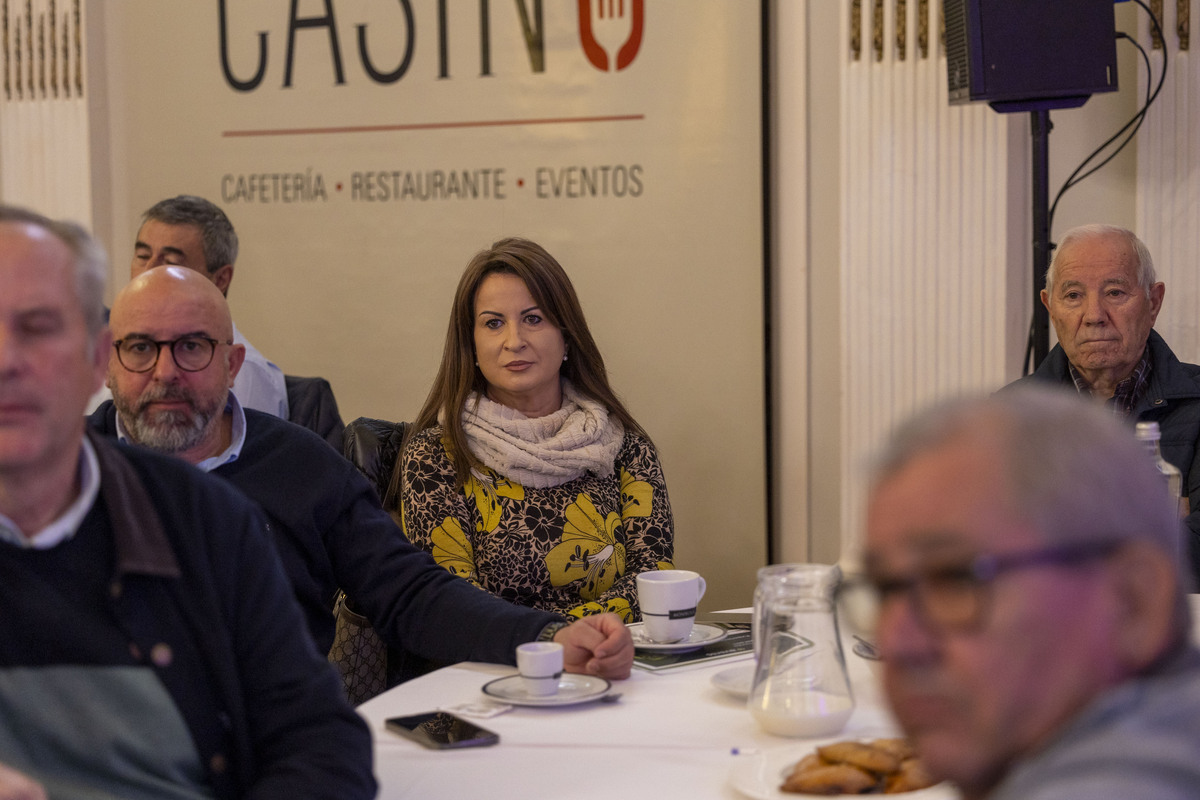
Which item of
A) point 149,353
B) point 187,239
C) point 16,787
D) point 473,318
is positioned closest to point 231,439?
point 149,353

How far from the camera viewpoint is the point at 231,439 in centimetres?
228

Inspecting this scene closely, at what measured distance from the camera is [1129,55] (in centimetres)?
371

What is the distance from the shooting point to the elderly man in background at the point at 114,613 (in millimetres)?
1204

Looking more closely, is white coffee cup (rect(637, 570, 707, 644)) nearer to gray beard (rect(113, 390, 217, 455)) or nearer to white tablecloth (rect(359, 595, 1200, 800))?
white tablecloth (rect(359, 595, 1200, 800))

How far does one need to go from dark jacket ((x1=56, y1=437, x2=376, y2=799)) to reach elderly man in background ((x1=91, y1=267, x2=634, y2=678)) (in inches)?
29.1

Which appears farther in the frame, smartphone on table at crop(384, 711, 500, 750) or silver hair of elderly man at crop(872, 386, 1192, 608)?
smartphone on table at crop(384, 711, 500, 750)

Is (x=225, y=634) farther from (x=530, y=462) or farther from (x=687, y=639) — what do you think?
(x=530, y=462)

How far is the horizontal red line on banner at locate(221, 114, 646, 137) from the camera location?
414cm

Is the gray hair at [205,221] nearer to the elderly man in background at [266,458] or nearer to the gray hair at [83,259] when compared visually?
the elderly man in background at [266,458]

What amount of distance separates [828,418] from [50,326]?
10.3 ft

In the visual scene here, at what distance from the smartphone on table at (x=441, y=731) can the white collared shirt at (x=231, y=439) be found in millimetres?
778

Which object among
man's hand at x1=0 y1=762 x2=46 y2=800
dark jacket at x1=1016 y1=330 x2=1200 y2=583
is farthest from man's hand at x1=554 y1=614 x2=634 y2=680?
dark jacket at x1=1016 y1=330 x2=1200 y2=583

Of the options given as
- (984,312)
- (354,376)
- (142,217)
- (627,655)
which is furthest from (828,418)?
(142,217)

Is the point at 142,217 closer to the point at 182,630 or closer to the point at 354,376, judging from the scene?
the point at 354,376
